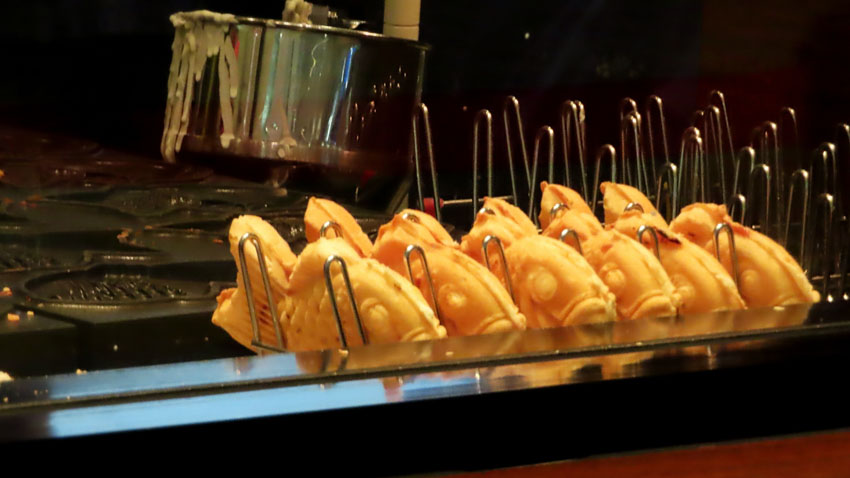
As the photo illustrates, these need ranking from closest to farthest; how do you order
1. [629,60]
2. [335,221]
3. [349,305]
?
[349,305] < [335,221] < [629,60]

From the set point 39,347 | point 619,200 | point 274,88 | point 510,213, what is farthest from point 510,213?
point 39,347

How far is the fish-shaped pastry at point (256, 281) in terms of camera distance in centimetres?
Result: 113

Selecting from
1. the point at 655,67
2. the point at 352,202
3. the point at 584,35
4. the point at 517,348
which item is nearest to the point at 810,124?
the point at 655,67

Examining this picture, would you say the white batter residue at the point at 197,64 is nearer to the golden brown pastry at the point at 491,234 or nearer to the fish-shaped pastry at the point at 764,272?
the golden brown pastry at the point at 491,234

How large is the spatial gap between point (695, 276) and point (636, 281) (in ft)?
0.29

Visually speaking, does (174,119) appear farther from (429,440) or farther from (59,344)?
(429,440)

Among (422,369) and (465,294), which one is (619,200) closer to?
(465,294)

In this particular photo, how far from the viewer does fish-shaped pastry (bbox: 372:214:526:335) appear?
1.05 meters

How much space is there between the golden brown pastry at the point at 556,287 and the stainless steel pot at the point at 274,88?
0.44 metres

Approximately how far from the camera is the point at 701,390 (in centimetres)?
95

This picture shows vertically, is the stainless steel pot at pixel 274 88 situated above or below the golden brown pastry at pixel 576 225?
above

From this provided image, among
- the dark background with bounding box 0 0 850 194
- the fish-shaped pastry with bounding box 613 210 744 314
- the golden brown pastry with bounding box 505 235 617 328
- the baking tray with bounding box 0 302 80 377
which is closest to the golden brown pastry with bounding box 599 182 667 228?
the fish-shaped pastry with bounding box 613 210 744 314

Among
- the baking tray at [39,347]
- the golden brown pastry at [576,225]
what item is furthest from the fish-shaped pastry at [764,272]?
the baking tray at [39,347]

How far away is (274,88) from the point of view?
1.41 meters
